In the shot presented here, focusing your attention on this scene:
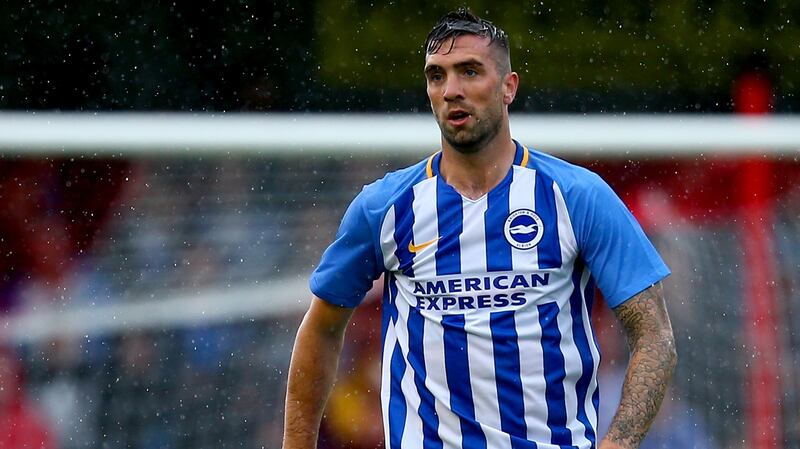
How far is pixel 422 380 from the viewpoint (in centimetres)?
254

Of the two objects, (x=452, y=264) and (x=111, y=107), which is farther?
(x=111, y=107)

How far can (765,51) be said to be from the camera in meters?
5.30

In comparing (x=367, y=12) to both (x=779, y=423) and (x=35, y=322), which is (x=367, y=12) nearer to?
(x=35, y=322)

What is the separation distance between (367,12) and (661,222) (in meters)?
1.47

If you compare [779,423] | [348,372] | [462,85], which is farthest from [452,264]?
[779,423]

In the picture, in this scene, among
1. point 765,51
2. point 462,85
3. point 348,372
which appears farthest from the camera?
point 765,51

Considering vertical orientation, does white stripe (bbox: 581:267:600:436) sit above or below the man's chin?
below

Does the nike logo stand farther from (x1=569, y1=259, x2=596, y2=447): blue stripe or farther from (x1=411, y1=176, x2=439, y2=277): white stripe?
(x1=569, y1=259, x2=596, y2=447): blue stripe

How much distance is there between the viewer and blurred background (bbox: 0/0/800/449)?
502 cm

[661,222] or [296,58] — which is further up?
[296,58]

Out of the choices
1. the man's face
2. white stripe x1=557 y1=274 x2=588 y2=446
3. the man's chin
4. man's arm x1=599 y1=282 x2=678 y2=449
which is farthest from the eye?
man's arm x1=599 y1=282 x2=678 y2=449

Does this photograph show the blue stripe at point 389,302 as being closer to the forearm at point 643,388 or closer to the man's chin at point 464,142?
the man's chin at point 464,142

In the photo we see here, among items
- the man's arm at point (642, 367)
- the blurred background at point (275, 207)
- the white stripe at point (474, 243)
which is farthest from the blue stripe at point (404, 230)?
the blurred background at point (275, 207)

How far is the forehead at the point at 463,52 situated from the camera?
8.34 feet
